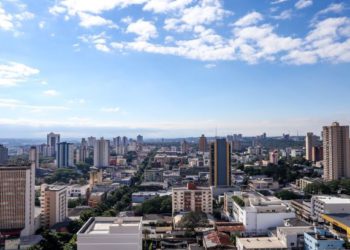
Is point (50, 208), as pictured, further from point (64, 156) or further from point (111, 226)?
point (64, 156)

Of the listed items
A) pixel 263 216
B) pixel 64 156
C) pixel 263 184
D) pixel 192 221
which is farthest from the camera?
pixel 64 156

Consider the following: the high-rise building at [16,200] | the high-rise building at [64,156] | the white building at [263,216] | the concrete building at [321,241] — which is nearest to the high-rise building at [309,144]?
the high-rise building at [64,156]

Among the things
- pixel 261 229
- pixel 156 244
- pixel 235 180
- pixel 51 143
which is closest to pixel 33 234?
pixel 156 244

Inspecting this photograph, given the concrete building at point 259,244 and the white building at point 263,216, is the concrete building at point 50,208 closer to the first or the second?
the white building at point 263,216

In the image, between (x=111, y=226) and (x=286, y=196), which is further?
(x=286, y=196)

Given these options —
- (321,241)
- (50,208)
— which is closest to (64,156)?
(50,208)

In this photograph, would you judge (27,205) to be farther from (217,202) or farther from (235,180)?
(235,180)
